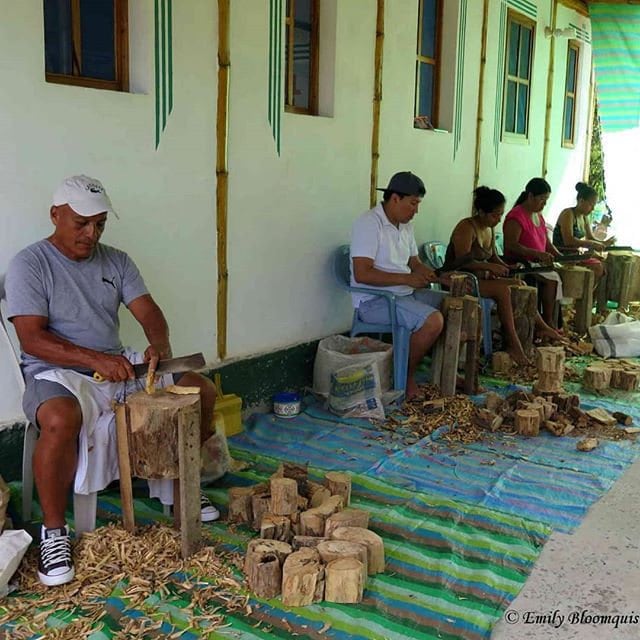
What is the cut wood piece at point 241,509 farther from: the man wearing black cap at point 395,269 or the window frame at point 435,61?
the window frame at point 435,61

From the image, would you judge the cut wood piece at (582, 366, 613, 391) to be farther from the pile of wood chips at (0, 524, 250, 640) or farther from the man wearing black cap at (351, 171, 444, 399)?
the pile of wood chips at (0, 524, 250, 640)

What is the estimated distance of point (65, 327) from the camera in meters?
3.19

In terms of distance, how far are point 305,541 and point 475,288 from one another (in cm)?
322

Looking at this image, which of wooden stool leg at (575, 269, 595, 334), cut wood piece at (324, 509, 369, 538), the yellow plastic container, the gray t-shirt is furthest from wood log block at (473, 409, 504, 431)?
wooden stool leg at (575, 269, 595, 334)

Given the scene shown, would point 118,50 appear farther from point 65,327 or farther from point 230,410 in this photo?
point 230,410

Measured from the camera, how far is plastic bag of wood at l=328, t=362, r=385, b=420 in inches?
190

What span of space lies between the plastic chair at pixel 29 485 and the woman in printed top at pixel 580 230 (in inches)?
230

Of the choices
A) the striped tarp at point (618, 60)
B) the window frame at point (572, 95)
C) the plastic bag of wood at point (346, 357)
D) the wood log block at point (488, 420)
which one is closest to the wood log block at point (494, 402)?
the wood log block at point (488, 420)

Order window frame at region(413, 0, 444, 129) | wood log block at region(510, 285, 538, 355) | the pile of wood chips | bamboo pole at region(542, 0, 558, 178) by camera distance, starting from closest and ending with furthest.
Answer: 1. the pile of wood chips
2. wood log block at region(510, 285, 538, 355)
3. window frame at region(413, 0, 444, 129)
4. bamboo pole at region(542, 0, 558, 178)

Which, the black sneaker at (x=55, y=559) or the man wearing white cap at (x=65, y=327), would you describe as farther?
the man wearing white cap at (x=65, y=327)

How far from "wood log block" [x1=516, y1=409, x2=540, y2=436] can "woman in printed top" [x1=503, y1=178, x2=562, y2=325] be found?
2.45m

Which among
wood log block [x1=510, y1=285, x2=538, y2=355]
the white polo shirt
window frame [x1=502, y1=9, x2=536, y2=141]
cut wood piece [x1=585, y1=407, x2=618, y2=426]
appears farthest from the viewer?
window frame [x1=502, y1=9, x2=536, y2=141]

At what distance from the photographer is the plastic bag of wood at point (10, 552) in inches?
106

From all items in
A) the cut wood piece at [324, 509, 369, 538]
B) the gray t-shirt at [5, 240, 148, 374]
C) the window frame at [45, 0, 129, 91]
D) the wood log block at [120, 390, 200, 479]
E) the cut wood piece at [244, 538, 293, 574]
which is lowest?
the cut wood piece at [244, 538, 293, 574]
